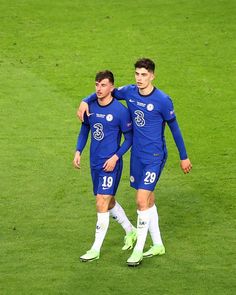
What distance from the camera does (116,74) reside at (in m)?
22.0

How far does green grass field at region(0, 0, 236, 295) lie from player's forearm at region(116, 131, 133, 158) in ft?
4.44

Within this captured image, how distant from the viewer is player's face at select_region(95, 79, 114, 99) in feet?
47.0

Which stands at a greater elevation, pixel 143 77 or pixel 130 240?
pixel 143 77

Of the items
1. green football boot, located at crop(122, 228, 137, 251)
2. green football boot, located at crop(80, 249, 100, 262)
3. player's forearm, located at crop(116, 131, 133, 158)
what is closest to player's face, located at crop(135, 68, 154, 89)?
player's forearm, located at crop(116, 131, 133, 158)

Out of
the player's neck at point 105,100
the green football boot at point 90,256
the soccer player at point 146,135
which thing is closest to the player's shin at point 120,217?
the soccer player at point 146,135

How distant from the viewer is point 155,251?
14.7 m

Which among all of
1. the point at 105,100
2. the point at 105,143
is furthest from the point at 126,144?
the point at 105,100

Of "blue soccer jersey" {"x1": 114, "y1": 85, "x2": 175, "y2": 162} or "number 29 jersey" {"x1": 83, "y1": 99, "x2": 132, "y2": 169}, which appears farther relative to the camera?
"number 29 jersey" {"x1": 83, "y1": 99, "x2": 132, "y2": 169}

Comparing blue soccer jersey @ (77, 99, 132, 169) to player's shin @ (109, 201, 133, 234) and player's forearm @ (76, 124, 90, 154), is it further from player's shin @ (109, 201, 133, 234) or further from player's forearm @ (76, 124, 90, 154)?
player's shin @ (109, 201, 133, 234)

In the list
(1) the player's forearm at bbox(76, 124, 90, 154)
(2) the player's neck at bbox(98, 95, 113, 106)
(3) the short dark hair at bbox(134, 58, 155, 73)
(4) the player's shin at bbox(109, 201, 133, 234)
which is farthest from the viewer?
(4) the player's shin at bbox(109, 201, 133, 234)

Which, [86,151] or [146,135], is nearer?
[146,135]

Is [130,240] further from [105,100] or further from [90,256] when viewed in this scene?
[105,100]

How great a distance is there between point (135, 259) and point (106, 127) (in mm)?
1690

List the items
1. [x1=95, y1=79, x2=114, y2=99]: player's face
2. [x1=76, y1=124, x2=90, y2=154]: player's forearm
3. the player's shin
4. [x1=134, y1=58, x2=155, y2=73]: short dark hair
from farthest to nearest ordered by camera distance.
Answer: the player's shin
[x1=76, y1=124, x2=90, y2=154]: player's forearm
[x1=95, y1=79, x2=114, y2=99]: player's face
[x1=134, y1=58, x2=155, y2=73]: short dark hair
